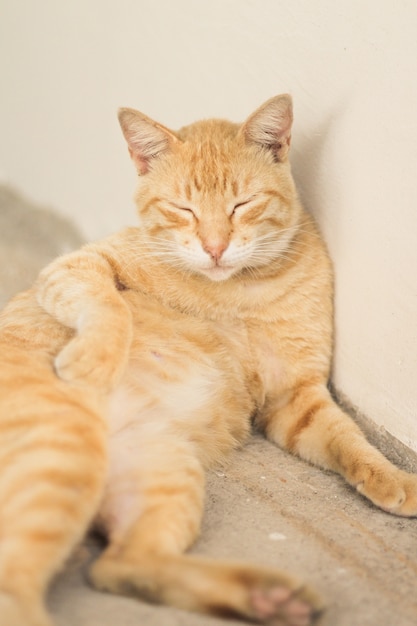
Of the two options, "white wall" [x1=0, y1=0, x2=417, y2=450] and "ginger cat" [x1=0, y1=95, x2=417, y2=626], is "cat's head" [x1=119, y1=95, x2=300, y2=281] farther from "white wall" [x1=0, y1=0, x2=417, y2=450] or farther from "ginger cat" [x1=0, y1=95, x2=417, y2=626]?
"white wall" [x1=0, y1=0, x2=417, y2=450]

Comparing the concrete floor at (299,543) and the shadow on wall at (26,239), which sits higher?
the concrete floor at (299,543)

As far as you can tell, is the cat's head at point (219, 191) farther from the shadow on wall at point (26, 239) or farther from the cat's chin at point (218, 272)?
the shadow on wall at point (26, 239)

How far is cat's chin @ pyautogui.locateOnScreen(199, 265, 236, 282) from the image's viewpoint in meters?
2.02

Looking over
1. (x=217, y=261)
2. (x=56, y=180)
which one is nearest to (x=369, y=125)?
(x=217, y=261)

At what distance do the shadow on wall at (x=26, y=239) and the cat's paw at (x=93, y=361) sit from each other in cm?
150

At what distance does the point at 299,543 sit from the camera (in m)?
1.64

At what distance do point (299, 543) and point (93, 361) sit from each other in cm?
62

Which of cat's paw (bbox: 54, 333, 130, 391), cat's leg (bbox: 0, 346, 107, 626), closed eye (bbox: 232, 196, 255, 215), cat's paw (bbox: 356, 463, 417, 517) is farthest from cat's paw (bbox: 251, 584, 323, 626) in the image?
closed eye (bbox: 232, 196, 255, 215)

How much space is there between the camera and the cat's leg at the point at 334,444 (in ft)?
5.80

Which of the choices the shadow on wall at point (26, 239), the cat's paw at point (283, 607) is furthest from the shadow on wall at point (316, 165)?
the shadow on wall at point (26, 239)

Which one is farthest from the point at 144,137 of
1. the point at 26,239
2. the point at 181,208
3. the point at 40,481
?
the point at 26,239

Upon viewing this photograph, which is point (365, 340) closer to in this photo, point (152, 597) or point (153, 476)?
point (153, 476)

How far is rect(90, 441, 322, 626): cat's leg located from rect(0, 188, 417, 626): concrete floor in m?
0.03

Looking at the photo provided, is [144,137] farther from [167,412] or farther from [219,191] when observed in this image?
[167,412]
